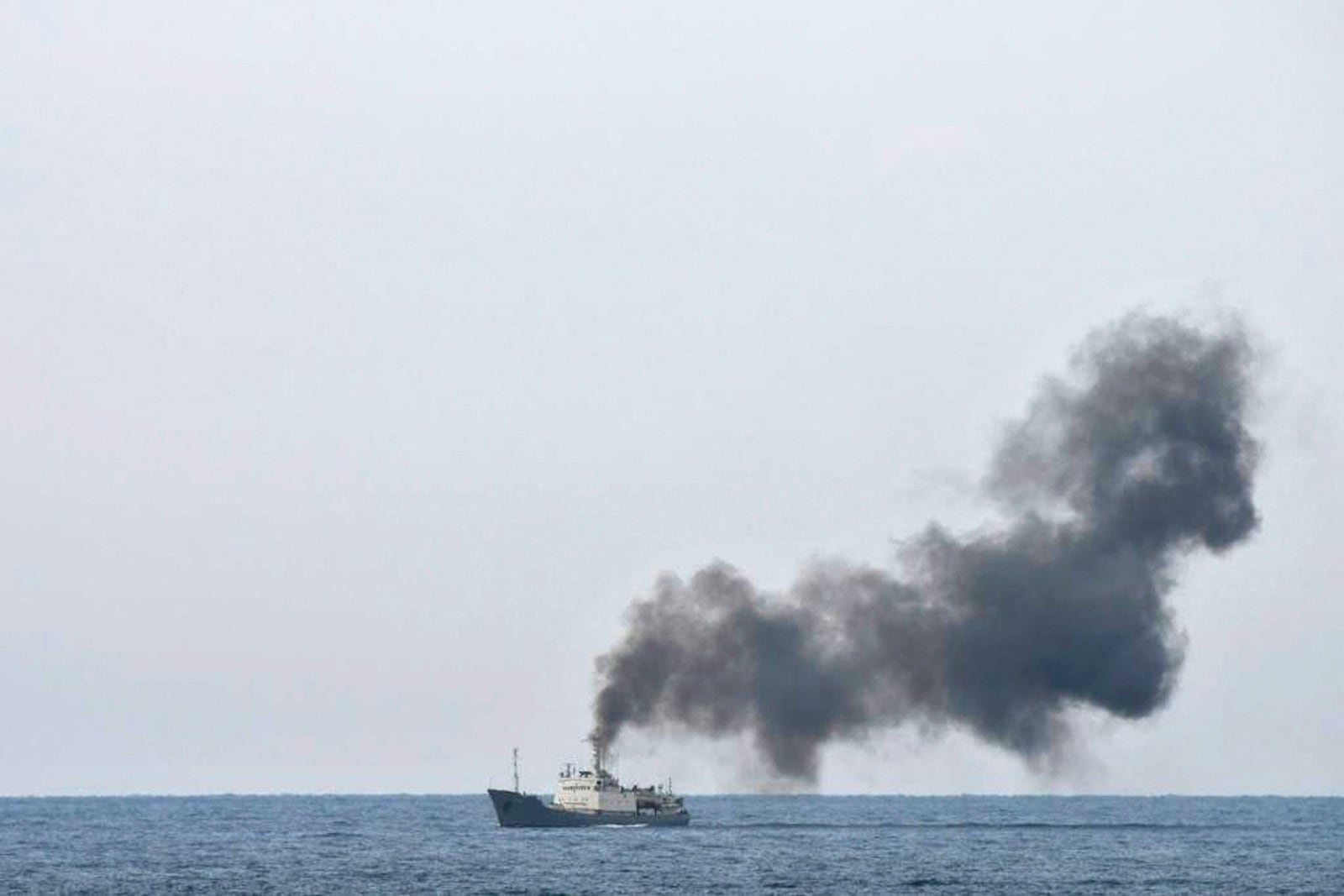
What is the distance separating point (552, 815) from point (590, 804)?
141 inches

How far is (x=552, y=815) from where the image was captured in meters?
157

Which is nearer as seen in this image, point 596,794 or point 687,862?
point 687,862

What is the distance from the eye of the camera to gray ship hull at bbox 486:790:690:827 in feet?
A: 511

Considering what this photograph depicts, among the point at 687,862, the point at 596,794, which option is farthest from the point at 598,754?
the point at 687,862

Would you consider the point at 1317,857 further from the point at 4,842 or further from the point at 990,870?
the point at 4,842

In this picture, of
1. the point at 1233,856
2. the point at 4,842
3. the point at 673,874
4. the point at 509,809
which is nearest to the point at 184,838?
the point at 4,842

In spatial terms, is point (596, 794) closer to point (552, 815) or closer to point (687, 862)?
point (552, 815)

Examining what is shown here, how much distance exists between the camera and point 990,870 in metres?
119

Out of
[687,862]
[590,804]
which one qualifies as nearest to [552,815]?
[590,804]

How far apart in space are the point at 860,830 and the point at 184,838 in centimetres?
6006

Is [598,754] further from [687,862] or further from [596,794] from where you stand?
[687,862]

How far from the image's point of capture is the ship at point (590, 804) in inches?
6097

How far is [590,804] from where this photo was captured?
155 meters

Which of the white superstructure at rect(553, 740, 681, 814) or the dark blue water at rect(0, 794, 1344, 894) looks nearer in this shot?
the dark blue water at rect(0, 794, 1344, 894)
